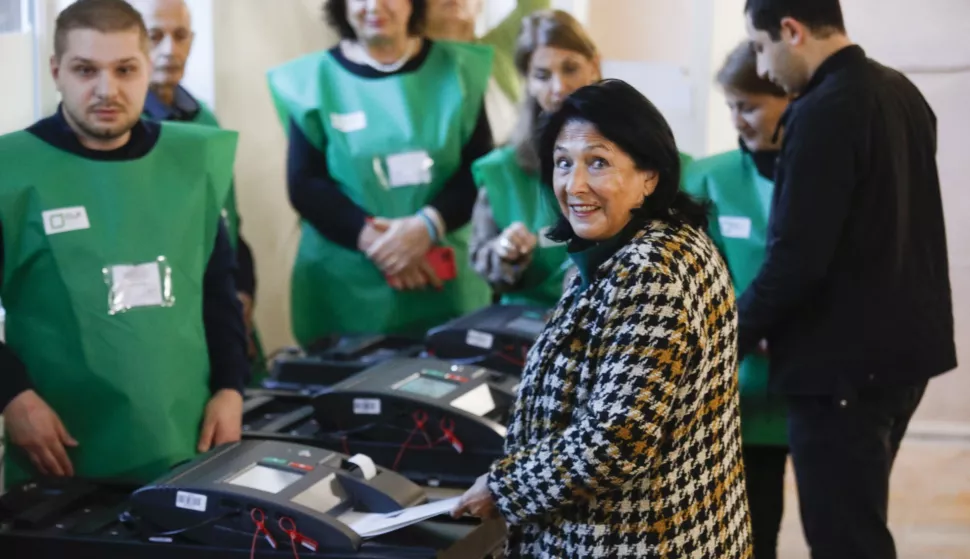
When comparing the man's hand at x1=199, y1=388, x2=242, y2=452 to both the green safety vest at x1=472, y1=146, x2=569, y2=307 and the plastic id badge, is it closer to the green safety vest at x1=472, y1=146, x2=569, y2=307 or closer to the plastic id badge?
the plastic id badge

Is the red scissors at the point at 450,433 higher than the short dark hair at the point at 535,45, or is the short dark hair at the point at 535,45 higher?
the short dark hair at the point at 535,45

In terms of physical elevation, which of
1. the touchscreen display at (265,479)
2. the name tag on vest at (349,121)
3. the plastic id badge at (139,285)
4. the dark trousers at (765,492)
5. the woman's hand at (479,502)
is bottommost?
the dark trousers at (765,492)

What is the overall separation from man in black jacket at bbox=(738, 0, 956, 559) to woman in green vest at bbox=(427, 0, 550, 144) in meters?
1.34

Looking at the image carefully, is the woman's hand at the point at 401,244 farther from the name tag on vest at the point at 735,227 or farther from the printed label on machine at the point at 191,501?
the printed label on machine at the point at 191,501

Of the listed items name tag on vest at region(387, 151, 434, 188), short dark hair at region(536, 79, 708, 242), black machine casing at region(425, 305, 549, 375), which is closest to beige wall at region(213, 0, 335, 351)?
name tag on vest at region(387, 151, 434, 188)

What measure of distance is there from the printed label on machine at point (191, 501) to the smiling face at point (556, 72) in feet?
5.08

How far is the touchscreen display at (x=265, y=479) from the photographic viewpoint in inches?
66.9

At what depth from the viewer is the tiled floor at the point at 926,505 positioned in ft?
11.9

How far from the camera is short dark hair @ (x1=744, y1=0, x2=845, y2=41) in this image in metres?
2.20

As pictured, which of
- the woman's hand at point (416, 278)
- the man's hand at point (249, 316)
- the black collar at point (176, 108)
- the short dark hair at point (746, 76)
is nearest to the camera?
the short dark hair at point (746, 76)

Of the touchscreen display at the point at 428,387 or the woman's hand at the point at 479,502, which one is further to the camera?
the touchscreen display at the point at 428,387

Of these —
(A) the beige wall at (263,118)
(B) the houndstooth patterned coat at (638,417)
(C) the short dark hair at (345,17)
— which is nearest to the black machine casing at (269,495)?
(B) the houndstooth patterned coat at (638,417)

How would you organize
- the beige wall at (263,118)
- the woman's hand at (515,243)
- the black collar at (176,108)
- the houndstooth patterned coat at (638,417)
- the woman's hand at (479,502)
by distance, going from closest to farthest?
the houndstooth patterned coat at (638,417) → the woman's hand at (479,502) → the woman's hand at (515,243) → the black collar at (176,108) → the beige wall at (263,118)

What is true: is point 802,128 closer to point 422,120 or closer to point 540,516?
point 540,516
